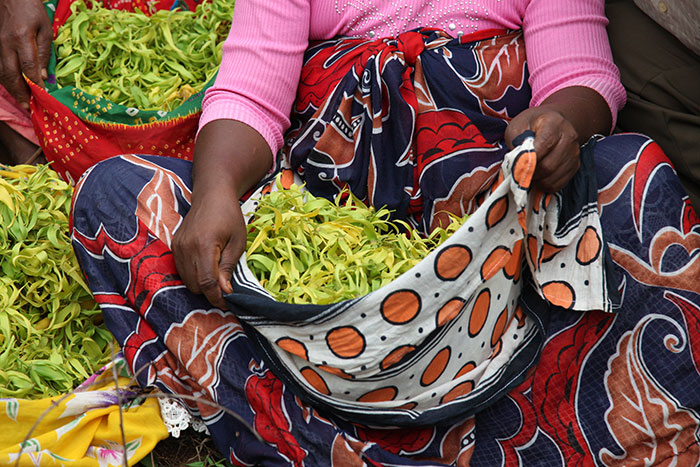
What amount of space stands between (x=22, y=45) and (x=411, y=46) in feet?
3.42

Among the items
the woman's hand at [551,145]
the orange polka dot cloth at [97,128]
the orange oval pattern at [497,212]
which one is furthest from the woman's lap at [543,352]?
the orange polka dot cloth at [97,128]

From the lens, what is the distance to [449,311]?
126cm

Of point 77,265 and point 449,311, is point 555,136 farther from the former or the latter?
point 77,265

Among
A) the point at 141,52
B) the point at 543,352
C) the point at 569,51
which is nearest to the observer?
the point at 543,352

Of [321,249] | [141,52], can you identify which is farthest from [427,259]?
[141,52]

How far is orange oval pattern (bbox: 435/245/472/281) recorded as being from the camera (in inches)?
47.9

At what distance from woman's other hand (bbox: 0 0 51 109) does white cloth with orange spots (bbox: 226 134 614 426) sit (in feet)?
3.15

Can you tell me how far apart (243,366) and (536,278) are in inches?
22.9

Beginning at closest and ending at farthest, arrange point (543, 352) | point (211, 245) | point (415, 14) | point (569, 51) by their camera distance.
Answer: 1. point (211, 245)
2. point (543, 352)
3. point (569, 51)
4. point (415, 14)

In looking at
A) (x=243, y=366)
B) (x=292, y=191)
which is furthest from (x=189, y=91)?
(x=243, y=366)

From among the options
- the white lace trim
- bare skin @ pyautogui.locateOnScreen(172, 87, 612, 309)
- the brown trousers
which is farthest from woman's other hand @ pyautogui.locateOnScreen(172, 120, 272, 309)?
the brown trousers

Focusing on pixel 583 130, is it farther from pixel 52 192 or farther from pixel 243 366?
pixel 52 192

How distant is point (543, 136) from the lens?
1.27 m

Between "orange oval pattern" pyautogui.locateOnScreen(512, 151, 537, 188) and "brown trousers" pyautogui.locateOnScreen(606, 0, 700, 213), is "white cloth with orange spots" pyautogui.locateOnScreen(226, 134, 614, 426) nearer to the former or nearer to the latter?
"orange oval pattern" pyautogui.locateOnScreen(512, 151, 537, 188)
